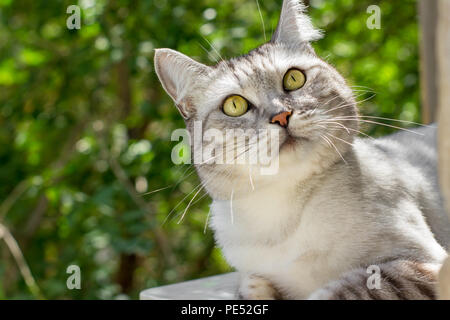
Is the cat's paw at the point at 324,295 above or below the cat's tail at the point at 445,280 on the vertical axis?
below

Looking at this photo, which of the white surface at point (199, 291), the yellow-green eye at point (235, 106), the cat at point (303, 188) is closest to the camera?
the cat at point (303, 188)

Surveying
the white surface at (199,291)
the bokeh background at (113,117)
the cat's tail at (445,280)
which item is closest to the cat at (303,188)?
the white surface at (199,291)

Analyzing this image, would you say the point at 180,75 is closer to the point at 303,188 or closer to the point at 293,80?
the point at 293,80

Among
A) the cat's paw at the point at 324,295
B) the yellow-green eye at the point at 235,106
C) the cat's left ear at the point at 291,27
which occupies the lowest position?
the cat's paw at the point at 324,295

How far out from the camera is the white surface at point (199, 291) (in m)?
1.86

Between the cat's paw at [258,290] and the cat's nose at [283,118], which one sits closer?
the cat's nose at [283,118]

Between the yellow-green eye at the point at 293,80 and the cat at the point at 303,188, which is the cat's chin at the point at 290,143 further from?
the yellow-green eye at the point at 293,80

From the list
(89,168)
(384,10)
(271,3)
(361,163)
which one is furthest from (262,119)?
(384,10)

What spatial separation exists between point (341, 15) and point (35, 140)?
2.11 m

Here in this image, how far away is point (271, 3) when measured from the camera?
2941 millimetres

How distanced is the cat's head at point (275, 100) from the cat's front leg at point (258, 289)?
268 mm

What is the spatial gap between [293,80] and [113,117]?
248 cm
